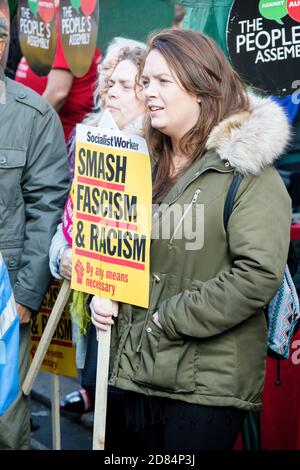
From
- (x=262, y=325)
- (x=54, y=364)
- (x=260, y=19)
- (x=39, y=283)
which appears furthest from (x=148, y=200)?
(x=54, y=364)

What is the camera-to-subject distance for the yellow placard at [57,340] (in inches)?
169

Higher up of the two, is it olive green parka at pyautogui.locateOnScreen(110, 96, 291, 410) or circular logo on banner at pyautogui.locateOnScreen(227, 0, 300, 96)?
circular logo on banner at pyautogui.locateOnScreen(227, 0, 300, 96)

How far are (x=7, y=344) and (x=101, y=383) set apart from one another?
382mm

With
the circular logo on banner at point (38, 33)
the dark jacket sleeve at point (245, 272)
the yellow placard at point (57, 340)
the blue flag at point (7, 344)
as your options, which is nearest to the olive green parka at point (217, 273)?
the dark jacket sleeve at point (245, 272)

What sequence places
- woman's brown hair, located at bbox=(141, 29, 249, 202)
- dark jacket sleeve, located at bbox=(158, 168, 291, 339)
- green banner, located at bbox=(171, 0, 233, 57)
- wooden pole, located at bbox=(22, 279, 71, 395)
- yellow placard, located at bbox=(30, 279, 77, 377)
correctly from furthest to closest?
yellow placard, located at bbox=(30, 279, 77, 377)
green banner, located at bbox=(171, 0, 233, 57)
wooden pole, located at bbox=(22, 279, 71, 395)
woman's brown hair, located at bbox=(141, 29, 249, 202)
dark jacket sleeve, located at bbox=(158, 168, 291, 339)

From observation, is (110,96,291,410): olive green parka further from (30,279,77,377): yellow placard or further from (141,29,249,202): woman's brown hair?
(30,279,77,377): yellow placard

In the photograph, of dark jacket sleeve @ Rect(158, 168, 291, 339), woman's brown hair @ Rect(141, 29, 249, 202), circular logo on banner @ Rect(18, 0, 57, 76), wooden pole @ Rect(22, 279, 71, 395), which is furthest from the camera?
circular logo on banner @ Rect(18, 0, 57, 76)

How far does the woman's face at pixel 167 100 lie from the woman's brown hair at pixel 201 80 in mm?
18

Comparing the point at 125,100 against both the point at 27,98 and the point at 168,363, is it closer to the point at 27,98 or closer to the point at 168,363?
the point at 27,98

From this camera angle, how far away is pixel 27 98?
387 centimetres

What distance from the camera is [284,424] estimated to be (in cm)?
413

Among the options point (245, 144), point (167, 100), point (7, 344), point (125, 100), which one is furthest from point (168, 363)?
point (125, 100)

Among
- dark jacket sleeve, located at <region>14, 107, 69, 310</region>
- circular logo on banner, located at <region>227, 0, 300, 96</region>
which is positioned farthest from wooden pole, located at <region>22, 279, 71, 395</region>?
circular logo on banner, located at <region>227, 0, 300, 96</region>

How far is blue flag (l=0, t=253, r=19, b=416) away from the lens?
295cm
